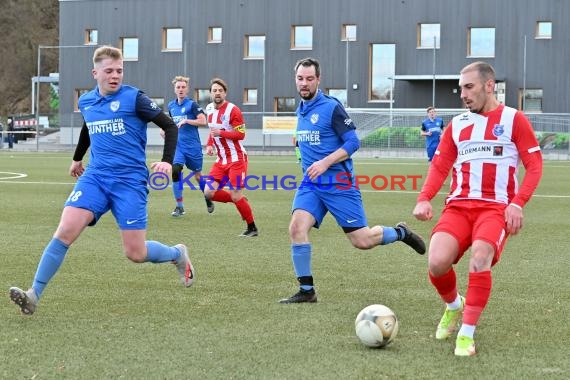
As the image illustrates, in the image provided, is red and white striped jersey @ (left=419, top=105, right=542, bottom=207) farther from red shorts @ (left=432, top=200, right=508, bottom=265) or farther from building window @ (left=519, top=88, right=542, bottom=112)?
building window @ (left=519, top=88, right=542, bottom=112)

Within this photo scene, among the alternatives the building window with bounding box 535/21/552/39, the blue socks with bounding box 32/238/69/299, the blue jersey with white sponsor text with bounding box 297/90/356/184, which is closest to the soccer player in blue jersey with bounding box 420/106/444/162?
the building window with bounding box 535/21/552/39

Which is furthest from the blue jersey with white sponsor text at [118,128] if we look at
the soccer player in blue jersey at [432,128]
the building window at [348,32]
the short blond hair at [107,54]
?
the building window at [348,32]

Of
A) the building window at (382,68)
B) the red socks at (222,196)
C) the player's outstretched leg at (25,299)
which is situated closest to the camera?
the player's outstretched leg at (25,299)

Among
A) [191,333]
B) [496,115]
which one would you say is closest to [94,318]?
[191,333]

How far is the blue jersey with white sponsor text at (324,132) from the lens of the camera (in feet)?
25.9

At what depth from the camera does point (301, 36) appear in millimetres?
52344

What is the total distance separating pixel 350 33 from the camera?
2024 inches

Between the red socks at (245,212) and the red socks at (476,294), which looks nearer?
the red socks at (476,294)

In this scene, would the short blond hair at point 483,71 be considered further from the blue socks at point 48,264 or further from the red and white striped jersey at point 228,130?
the red and white striped jersey at point 228,130

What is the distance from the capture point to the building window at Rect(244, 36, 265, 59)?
52.9 metres

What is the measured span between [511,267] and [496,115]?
12.9 feet

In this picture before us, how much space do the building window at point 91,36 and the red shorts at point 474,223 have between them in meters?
52.2

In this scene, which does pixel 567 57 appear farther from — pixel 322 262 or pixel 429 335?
pixel 429 335

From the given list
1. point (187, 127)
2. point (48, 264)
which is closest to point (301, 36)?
point (187, 127)
